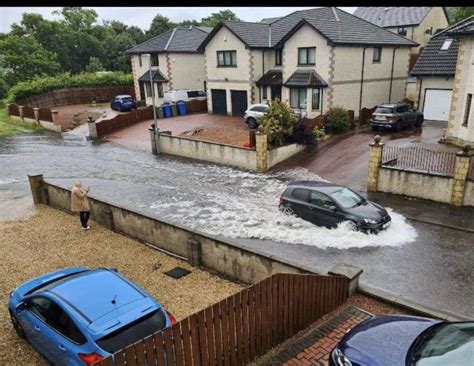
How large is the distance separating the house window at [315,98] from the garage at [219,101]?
9.07 metres

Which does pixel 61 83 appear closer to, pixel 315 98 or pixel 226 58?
pixel 226 58

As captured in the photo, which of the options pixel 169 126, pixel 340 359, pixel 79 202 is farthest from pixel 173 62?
pixel 340 359

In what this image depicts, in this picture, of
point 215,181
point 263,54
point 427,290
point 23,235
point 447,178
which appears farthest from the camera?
point 263,54

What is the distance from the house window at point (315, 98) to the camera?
90.3 feet

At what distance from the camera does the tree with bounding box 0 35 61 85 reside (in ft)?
165

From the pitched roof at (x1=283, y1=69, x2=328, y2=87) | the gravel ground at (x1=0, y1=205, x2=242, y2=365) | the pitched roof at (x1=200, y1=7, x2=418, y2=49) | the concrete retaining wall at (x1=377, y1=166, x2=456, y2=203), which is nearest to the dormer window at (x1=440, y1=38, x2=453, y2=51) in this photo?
the pitched roof at (x1=200, y1=7, x2=418, y2=49)

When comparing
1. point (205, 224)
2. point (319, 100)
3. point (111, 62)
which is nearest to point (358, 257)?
point (205, 224)

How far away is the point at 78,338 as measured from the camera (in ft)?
20.7

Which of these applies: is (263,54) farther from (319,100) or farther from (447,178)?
(447,178)

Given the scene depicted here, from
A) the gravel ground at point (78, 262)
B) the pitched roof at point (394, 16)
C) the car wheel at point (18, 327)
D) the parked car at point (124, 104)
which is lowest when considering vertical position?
the gravel ground at point (78, 262)

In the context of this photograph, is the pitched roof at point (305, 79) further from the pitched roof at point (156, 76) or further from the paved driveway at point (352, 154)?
the pitched roof at point (156, 76)

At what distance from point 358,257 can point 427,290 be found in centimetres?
216

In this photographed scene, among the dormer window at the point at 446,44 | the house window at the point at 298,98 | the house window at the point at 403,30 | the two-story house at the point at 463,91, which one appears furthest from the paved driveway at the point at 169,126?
the house window at the point at 403,30

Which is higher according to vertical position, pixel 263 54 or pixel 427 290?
pixel 263 54
